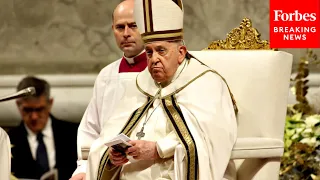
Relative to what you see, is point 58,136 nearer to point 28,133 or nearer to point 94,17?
point 28,133

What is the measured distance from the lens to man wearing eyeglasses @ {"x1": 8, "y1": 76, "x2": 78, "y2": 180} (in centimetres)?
602

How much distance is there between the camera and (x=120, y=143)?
420cm

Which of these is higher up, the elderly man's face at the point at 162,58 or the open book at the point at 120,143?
the elderly man's face at the point at 162,58

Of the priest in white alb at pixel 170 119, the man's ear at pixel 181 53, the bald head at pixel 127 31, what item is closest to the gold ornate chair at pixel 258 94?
the priest in white alb at pixel 170 119

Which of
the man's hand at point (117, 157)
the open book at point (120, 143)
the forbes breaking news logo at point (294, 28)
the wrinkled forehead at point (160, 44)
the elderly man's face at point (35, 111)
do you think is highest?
the wrinkled forehead at point (160, 44)

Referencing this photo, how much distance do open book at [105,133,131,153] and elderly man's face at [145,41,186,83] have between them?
42 centimetres

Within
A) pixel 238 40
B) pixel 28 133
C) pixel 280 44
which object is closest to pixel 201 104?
pixel 238 40

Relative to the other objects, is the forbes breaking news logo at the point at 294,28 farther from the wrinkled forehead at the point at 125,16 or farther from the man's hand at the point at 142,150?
the man's hand at the point at 142,150

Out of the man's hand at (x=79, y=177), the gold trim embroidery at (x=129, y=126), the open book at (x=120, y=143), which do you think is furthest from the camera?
the man's hand at (x=79, y=177)

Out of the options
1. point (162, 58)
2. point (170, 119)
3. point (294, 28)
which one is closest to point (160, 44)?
point (162, 58)

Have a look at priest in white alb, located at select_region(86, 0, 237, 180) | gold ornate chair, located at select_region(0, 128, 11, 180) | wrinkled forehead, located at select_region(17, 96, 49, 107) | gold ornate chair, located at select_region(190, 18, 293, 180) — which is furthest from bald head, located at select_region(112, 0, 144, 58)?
wrinkled forehead, located at select_region(17, 96, 49, 107)

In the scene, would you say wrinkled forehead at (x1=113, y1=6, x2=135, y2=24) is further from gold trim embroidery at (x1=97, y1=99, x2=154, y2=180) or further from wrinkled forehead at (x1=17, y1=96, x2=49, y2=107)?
wrinkled forehead at (x1=17, y1=96, x2=49, y2=107)

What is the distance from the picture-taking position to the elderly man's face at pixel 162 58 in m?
4.39

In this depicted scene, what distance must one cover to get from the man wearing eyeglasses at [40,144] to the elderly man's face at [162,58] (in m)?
1.76
